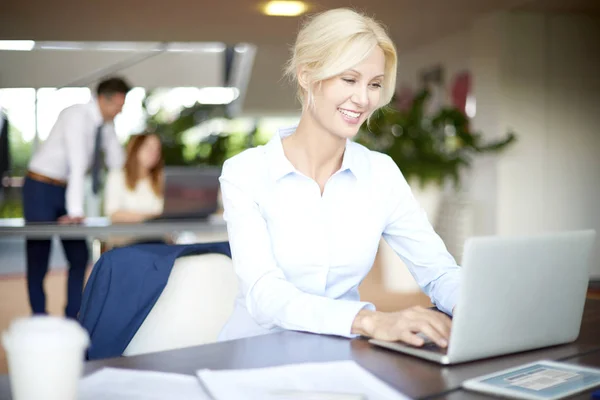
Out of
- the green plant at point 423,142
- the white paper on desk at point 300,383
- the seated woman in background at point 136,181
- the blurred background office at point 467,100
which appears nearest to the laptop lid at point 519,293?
the white paper on desk at point 300,383

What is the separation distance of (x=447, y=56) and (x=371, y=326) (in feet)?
23.6

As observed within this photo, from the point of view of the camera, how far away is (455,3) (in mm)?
6152

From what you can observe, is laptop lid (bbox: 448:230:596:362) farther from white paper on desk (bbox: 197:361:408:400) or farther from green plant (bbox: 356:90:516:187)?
green plant (bbox: 356:90:516:187)

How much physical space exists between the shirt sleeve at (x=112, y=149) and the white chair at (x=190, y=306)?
3178 mm

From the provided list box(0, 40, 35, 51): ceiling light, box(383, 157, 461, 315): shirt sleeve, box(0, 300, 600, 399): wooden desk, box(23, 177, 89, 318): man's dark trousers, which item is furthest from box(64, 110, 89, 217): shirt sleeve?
box(0, 40, 35, 51): ceiling light

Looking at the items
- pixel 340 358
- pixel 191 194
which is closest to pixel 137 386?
pixel 340 358

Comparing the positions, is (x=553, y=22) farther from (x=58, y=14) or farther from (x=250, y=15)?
(x=58, y=14)

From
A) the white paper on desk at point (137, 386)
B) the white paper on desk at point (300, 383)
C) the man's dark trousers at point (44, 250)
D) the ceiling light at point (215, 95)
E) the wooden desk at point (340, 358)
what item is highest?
the ceiling light at point (215, 95)

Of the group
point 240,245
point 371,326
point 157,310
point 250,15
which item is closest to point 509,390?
point 371,326

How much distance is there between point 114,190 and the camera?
467 centimetres

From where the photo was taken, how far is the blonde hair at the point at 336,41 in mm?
1573

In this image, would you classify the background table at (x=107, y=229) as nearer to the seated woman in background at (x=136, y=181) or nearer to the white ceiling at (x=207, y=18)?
the seated woman in background at (x=136, y=181)

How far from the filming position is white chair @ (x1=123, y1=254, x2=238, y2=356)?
1.56 meters

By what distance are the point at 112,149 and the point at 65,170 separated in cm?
36
